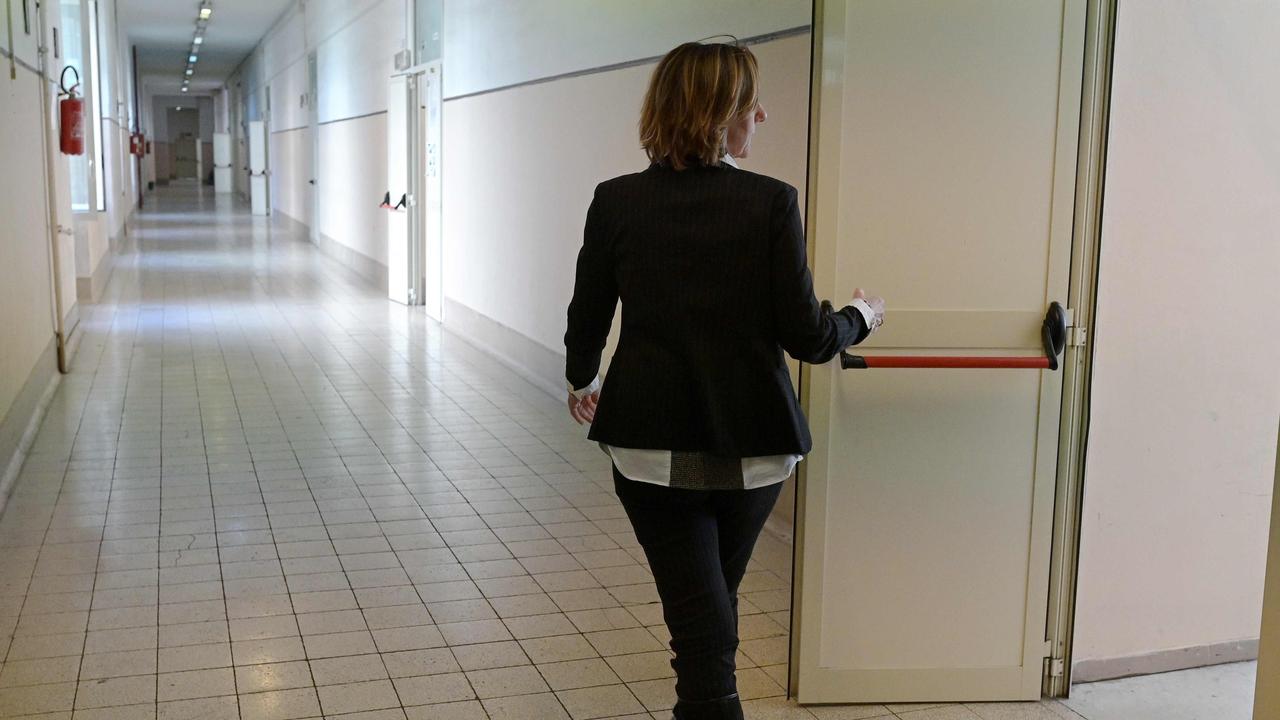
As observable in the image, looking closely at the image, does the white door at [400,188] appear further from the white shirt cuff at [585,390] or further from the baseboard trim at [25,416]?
the white shirt cuff at [585,390]

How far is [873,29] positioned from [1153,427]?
122 centimetres

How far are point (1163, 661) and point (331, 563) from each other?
248cm

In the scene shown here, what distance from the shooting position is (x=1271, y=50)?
9.68 ft

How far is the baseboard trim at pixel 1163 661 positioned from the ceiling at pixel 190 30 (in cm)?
1763

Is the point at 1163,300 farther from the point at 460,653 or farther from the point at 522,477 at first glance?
the point at 522,477

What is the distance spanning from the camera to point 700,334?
2109 mm

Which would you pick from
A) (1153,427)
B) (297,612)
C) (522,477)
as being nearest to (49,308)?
(522,477)

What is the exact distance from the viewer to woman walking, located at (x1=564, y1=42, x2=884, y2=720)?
6.82ft

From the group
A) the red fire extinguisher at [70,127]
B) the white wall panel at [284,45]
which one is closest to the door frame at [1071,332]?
the red fire extinguisher at [70,127]

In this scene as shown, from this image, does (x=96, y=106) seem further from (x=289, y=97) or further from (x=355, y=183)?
(x=289, y=97)

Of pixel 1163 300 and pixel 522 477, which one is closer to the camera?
pixel 1163 300

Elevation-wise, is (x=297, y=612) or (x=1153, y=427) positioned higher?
(x=1153, y=427)

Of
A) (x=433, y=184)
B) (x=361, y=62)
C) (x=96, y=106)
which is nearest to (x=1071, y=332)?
(x=433, y=184)

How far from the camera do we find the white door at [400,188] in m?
10.7
